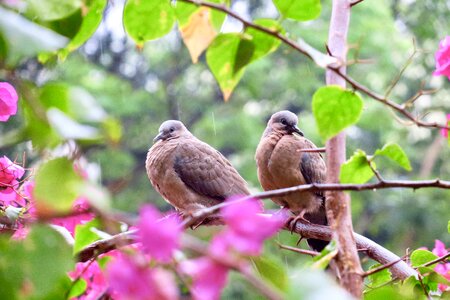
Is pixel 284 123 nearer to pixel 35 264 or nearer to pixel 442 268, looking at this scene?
pixel 442 268

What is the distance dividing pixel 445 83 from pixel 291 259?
2.61m

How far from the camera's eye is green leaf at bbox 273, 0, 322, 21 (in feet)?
1.82

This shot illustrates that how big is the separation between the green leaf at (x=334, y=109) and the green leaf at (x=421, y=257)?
1.06 ft

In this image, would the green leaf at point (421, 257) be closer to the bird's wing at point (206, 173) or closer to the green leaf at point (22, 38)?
the green leaf at point (22, 38)

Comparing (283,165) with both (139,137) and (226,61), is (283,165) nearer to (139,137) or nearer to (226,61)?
(226,61)

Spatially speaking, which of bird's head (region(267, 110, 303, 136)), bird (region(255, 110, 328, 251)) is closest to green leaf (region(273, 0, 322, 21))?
bird (region(255, 110, 328, 251))

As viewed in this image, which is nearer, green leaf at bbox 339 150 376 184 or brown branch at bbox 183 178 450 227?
brown branch at bbox 183 178 450 227

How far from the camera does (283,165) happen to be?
2.02m

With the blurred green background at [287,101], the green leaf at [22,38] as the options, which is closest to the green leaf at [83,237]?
the green leaf at [22,38]

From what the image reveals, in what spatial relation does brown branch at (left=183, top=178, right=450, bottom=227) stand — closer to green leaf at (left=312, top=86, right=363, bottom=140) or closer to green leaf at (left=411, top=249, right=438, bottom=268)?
green leaf at (left=312, top=86, right=363, bottom=140)

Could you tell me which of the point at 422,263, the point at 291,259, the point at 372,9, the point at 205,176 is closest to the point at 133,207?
the point at 291,259

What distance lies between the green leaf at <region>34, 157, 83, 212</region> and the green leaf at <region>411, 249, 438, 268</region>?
53cm

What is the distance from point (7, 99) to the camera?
0.62 meters

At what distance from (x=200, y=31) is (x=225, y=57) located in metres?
0.03
